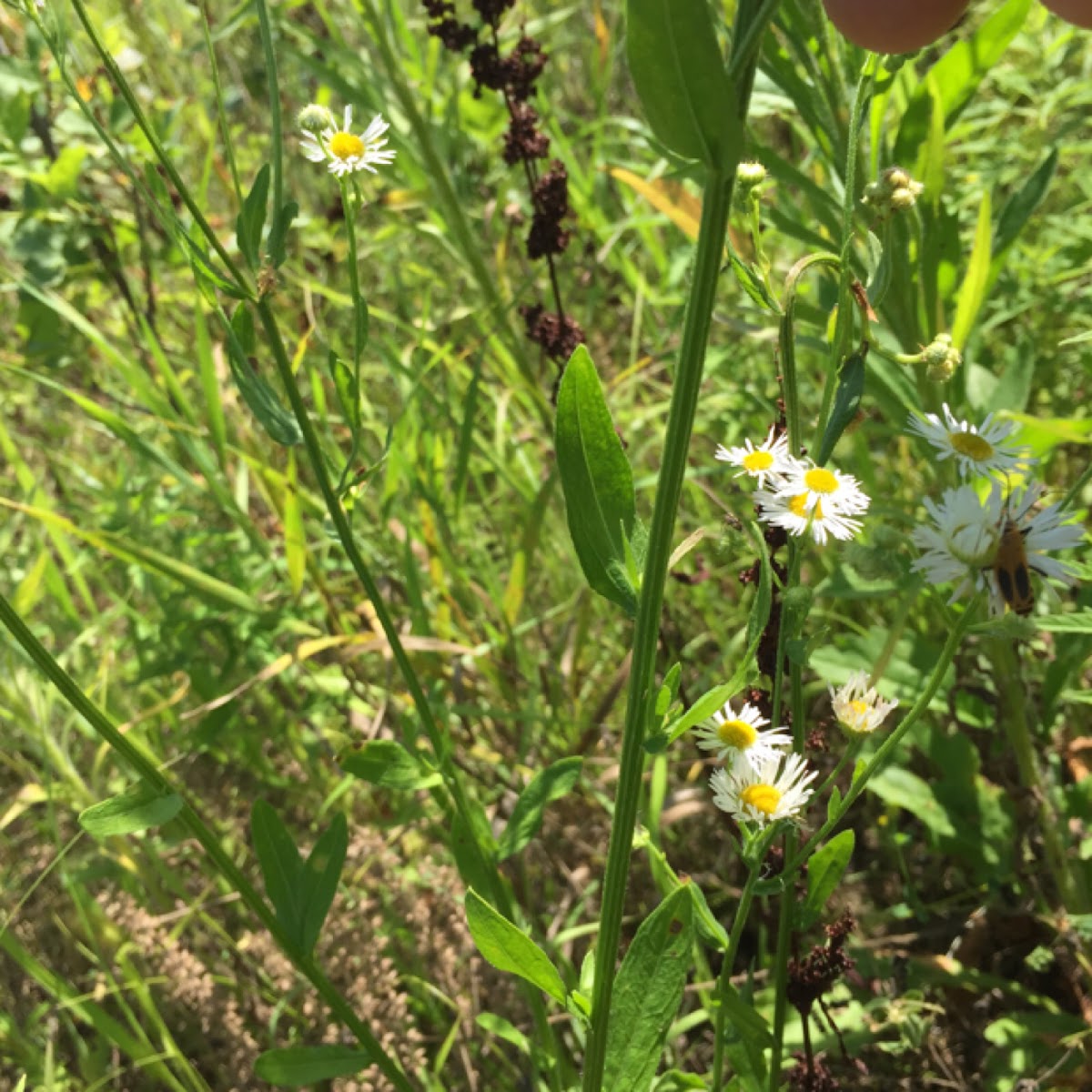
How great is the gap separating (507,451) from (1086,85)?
1.26 m

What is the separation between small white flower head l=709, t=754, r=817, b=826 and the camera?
84 centimetres

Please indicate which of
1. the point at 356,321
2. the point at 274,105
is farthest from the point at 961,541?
the point at 274,105

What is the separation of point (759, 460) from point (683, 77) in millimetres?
420

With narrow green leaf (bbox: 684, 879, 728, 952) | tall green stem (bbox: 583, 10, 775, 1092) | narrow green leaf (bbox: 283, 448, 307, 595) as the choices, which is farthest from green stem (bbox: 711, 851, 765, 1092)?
narrow green leaf (bbox: 283, 448, 307, 595)

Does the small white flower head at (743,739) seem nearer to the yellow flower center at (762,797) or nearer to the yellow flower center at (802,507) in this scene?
the yellow flower center at (762,797)

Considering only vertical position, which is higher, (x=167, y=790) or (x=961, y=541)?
(x=961, y=541)

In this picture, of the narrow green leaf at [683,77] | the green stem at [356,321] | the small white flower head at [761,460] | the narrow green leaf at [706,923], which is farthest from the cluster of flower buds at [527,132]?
the narrow green leaf at [683,77]

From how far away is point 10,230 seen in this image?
216 cm

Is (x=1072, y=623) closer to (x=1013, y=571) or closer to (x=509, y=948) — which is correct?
(x=1013, y=571)

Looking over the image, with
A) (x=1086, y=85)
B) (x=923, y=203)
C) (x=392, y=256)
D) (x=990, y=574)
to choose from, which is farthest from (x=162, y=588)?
(x=1086, y=85)

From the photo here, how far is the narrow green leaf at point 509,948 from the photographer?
0.82m

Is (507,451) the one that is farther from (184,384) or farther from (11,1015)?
(11,1015)

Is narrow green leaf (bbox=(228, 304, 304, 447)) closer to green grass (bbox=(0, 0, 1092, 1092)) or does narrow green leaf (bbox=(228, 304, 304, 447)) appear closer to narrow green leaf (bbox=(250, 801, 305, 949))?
green grass (bbox=(0, 0, 1092, 1092))

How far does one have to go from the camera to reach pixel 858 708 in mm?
862
